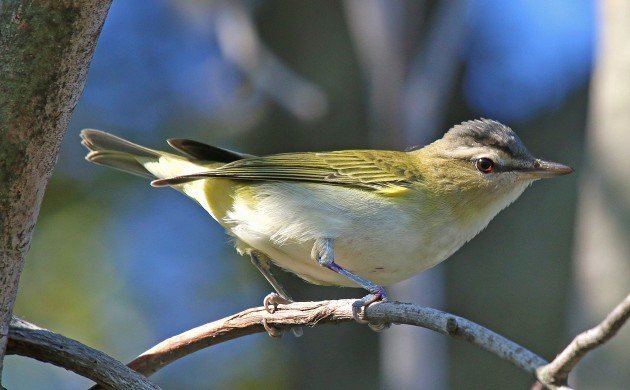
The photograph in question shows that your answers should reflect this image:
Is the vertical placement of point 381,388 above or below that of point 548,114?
below

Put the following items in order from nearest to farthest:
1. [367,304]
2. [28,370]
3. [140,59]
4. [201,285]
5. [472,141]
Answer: [367,304] < [472,141] < [28,370] < [201,285] < [140,59]

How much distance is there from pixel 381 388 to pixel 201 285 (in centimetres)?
215

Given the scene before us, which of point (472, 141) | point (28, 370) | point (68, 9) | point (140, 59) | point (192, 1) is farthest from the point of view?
point (140, 59)

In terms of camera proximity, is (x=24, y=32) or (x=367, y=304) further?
(x=367, y=304)

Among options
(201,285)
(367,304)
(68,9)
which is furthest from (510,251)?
(68,9)

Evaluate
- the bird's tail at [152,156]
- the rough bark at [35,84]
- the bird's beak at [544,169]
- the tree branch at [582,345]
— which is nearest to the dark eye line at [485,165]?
the bird's beak at [544,169]

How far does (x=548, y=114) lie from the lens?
7.80 m

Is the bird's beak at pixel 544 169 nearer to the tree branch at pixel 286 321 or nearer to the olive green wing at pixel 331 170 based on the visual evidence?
the olive green wing at pixel 331 170

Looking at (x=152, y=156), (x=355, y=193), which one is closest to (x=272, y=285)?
(x=355, y=193)

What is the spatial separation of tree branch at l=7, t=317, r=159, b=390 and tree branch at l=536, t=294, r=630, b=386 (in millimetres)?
1241

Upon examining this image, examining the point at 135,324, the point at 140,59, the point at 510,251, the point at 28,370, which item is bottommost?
the point at 28,370

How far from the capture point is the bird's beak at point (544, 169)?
384cm

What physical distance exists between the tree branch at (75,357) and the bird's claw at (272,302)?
60 centimetres

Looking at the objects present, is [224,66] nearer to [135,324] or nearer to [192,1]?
[192,1]
